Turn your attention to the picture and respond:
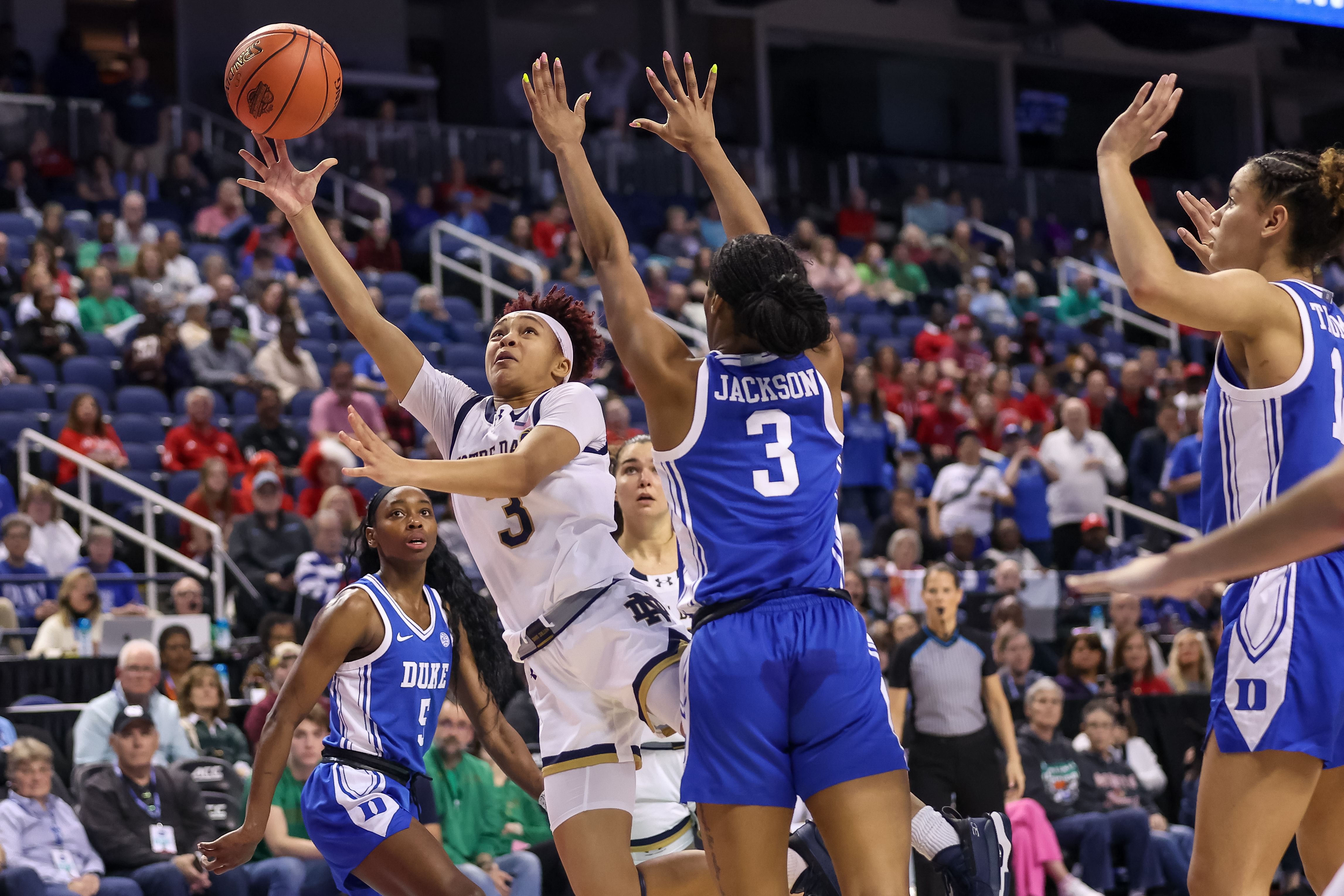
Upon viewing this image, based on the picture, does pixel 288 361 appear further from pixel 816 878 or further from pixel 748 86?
pixel 748 86

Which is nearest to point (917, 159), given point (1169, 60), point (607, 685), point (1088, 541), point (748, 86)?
point (748, 86)

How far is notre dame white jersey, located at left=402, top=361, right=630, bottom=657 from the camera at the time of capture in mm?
4367

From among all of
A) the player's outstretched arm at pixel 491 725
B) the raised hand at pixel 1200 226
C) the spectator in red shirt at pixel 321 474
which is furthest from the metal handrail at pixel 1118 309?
the player's outstretched arm at pixel 491 725

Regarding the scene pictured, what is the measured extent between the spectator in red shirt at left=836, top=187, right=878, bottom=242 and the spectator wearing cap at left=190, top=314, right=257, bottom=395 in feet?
30.7

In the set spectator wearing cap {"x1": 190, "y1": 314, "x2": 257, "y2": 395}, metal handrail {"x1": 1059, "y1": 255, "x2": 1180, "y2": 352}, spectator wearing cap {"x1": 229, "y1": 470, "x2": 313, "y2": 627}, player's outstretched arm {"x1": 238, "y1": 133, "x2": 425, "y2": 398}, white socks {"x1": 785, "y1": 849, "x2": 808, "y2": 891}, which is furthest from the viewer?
metal handrail {"x1": 1059, "y1": 255, "x2": 1180, "y2": 352}

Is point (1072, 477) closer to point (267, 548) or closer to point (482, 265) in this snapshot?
point (482, 265)

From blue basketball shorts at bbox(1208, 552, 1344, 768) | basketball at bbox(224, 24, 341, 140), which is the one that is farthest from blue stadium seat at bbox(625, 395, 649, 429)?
blue basketball shorts at bbox(1208, 552, 1344, 768)

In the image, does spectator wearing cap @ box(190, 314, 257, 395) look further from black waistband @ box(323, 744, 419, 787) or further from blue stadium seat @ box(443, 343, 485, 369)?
black waistband @ box(323, 744, 419, 787)

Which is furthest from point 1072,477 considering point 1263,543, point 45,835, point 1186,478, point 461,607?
point 1263,543

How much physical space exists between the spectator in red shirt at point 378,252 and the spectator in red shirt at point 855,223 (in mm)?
6456

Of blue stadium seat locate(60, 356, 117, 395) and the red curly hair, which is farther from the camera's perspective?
blue stadium seat locate(60, 356, 117, 395)

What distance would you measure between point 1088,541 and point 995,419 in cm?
185

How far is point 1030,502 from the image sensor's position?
13.1 m

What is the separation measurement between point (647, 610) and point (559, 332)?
0.93 metres
